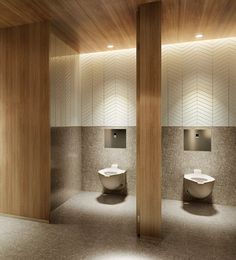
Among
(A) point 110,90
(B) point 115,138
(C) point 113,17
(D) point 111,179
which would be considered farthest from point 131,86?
(D) point 111,179

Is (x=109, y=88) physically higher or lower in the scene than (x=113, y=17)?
lower

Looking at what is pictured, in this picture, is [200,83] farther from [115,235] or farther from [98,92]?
[115,235]

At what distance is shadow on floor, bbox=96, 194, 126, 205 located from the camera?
4070 mm

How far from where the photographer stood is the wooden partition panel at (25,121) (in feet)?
10.7

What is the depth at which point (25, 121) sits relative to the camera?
3.37 metres

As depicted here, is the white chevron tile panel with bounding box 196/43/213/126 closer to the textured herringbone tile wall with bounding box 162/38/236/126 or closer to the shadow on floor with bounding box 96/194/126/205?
the textured herringbone tile wall with bounding box 162/38/236/126

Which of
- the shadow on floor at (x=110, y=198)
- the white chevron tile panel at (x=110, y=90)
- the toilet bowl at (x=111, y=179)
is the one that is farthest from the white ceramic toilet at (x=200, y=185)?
the white chevron tile panel at (x=110, y=90)

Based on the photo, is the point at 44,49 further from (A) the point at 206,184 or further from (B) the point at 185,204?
(B) the point at 185,204

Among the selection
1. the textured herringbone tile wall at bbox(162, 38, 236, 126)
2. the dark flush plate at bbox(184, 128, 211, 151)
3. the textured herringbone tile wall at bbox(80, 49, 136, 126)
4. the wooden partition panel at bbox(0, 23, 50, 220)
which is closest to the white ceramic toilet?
the dark flush plate at bbox(184, 128, 211, 151)

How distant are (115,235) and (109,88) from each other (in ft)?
9.80

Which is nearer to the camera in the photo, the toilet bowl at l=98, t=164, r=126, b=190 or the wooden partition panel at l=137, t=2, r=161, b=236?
the wooden partition panel at l=137, t=2, r=161, b=236

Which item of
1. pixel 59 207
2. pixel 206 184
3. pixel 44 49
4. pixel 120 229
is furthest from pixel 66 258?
pixel 44 49

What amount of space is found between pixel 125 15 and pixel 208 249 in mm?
3365

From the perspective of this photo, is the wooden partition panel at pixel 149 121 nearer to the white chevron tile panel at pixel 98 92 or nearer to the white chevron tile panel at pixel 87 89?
the white chevron tile panel at pixel 98 92
